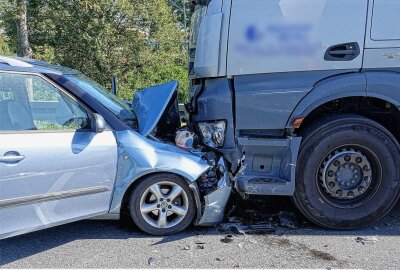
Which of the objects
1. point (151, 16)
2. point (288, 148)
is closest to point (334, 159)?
point (288, 148)

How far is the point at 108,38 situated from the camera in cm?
1387

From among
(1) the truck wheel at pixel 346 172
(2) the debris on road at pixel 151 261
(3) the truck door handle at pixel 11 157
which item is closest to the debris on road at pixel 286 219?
(1) the truck wheel at pixel 346 172

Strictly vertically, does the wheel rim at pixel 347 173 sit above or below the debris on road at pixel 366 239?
above

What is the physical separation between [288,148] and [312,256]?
106cm

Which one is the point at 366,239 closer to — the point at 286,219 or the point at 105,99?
the point at 286,219

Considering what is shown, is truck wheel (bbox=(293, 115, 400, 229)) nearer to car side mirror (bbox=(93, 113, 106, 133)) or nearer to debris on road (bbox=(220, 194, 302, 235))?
debris on road (bbox=(220, 194, 302, 235))

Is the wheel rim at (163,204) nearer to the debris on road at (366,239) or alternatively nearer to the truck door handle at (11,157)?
the truck door handle at (11,157)

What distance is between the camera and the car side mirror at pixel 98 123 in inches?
152

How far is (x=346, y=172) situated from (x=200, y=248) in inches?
65.6

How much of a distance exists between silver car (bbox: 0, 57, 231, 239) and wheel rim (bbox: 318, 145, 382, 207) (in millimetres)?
992

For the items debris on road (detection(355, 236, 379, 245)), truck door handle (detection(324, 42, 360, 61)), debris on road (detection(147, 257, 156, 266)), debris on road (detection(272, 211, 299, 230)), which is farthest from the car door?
debris on road (detection(355, 236, 379, 245))

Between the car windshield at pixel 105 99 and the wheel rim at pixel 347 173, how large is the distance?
2.03m

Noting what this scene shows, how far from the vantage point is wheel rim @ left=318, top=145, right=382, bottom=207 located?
441 centimetres

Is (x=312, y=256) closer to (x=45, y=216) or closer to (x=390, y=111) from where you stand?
(x=390, y=111)
